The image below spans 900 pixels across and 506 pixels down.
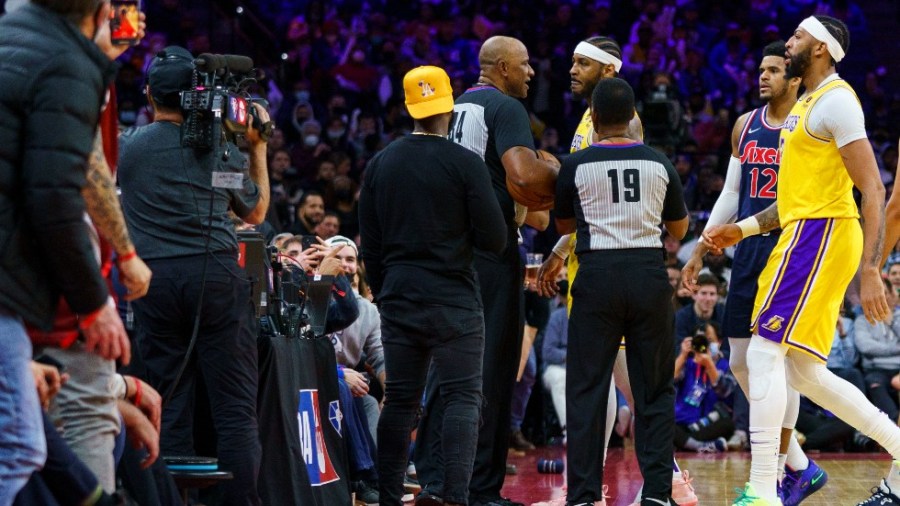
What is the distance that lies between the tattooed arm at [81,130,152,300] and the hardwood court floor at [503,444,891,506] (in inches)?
143

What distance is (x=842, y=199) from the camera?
5.75 m

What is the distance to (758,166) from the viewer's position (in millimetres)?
6586

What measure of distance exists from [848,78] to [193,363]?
14.6 metres

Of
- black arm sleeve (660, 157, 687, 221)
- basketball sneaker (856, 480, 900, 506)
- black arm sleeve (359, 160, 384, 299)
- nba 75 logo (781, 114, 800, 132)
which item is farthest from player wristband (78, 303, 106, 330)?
basketball sneaker (856, 480, 900, 506)

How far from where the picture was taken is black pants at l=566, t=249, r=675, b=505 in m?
5.55

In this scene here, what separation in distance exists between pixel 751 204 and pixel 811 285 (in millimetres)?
1011

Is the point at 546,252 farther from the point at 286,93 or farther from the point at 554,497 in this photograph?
the point at 554,497

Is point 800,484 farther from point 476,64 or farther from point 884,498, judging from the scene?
point 476,64

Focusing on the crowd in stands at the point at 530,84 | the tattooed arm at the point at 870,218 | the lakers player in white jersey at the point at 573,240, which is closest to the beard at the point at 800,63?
the tattooed arm at the point at 870,218

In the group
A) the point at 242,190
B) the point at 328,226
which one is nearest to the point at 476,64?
the point at 328,226

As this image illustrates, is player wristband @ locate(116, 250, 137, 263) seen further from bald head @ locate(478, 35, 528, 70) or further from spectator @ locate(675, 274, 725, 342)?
spectator @ locate(675, 274, 725, 342)

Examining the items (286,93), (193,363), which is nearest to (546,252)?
(286,93)

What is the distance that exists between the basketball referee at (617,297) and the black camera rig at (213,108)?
1.50m

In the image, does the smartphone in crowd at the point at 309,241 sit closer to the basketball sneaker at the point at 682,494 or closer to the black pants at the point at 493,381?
the black pants at the point at 493,381
